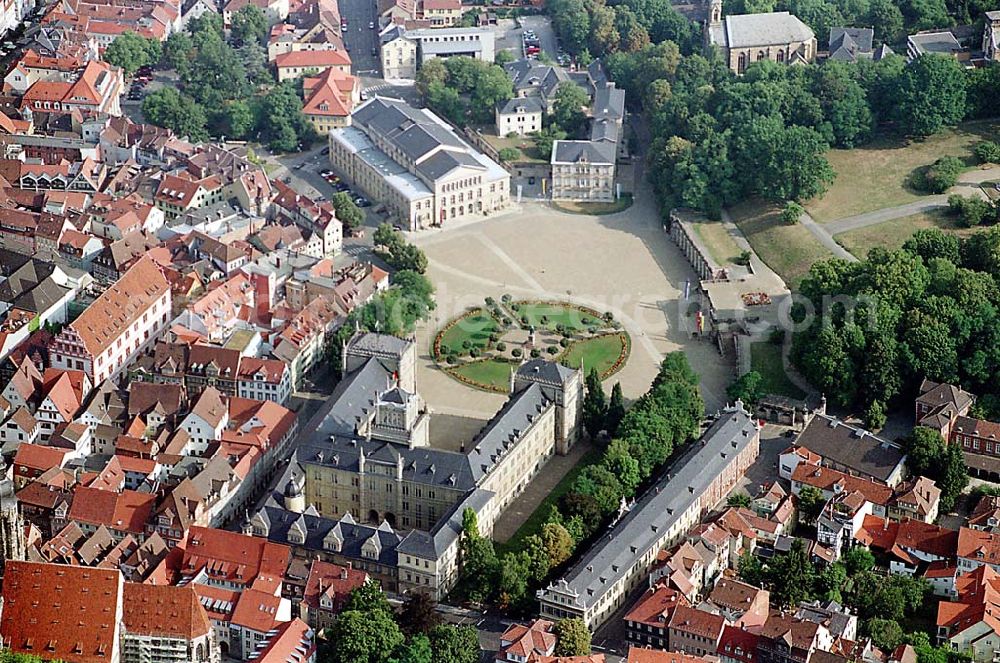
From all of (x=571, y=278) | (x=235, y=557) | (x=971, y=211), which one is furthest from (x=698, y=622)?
(x=971, y=211)

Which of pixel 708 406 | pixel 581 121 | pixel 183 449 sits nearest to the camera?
pixel 183 449

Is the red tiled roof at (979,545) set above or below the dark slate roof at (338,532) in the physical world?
below

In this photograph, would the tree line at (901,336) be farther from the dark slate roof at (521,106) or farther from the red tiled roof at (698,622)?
the dark slate roof at (521,106)

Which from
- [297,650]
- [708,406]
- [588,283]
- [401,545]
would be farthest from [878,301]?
[297,650]

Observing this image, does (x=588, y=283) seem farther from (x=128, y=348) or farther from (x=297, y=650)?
(x=297, y=650)

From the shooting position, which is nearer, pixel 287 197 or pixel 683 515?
pixel 683 515

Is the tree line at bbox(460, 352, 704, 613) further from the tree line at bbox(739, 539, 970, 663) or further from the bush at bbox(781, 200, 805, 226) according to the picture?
the bush at bbox(781, 200, 805, 226)

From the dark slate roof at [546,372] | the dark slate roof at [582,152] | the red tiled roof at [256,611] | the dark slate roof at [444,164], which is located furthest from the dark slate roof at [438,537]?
the dark slate roof at [582,152]
